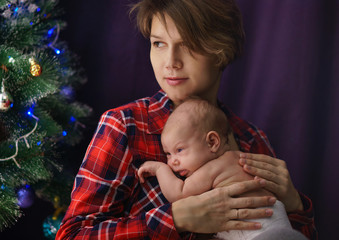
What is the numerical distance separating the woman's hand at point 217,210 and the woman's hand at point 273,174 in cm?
9

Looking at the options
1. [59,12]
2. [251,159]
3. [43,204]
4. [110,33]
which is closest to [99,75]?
[110,33]

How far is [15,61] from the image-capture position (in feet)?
4.94

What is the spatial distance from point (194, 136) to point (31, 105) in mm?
866

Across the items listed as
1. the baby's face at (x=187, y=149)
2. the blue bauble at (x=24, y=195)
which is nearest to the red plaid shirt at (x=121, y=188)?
the baby's face at (x=187, y=149)

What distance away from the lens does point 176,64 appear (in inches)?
50.3

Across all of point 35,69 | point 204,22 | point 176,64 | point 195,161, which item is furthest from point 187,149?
point 35,69

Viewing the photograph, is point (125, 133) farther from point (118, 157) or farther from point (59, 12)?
point (59, 12)

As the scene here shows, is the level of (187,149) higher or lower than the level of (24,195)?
higher

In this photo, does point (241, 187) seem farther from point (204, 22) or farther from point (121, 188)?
point (204, 22)

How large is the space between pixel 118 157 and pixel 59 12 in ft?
3.74

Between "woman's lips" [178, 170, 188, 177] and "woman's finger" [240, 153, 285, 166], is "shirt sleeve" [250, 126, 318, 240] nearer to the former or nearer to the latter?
"woman's finger" [240, 153, 285, 166]

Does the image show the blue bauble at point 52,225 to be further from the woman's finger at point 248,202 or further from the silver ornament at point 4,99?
the woman's finger at point 248,202

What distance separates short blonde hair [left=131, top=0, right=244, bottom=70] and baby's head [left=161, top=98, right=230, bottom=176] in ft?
0.75

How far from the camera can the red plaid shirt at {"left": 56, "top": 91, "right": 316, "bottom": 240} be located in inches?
43.4
